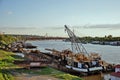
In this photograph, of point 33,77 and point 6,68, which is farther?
point 6,68

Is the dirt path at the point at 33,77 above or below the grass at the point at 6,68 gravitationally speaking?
below

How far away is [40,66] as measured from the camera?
28.6 metres

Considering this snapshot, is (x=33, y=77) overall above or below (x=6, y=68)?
below

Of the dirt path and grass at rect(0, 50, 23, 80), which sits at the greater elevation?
grass at rect(0, 50, 23, 80)

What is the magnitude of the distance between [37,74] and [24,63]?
5.98 metres

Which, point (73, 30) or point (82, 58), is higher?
point (73, 30)

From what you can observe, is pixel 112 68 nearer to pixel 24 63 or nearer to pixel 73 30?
pixel 73 30

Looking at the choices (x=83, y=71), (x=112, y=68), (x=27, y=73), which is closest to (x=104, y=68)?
(x=112, y=68)

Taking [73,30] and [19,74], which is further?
[73,30]

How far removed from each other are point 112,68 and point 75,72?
534 centimetres

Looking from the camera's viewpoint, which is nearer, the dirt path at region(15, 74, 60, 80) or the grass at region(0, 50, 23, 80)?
the grass at region(0, 50, 23, 80)

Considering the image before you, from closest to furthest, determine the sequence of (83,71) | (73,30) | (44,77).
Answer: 1. (44,77)
2. (83,71)
3. (73,30)

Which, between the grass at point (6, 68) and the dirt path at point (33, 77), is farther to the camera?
the dirt path at point (33, 77)

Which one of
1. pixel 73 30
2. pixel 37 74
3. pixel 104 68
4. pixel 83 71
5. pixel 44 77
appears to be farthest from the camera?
pixel 73 30
